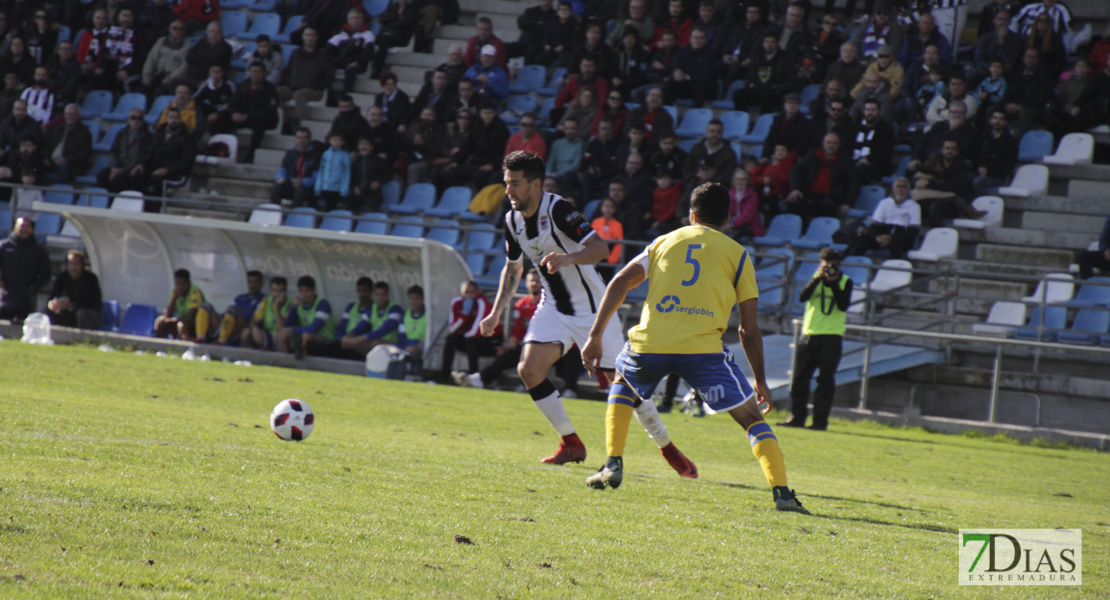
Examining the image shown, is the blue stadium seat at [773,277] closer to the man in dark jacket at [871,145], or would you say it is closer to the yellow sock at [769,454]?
the man in dark jacket at [871,145]

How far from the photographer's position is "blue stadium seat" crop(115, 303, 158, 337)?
1748cm

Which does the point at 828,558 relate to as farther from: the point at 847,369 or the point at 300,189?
the point at 300,189

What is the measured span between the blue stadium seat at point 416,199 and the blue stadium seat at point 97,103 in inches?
304

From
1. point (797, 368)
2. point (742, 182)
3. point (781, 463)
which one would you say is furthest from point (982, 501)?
point (742, 182)

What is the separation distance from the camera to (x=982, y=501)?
735 centimetres

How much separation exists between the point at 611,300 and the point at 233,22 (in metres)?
20.7

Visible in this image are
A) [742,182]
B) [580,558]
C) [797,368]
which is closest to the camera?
[580,558]

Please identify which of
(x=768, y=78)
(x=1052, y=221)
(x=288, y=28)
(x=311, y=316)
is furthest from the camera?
(x=288, y=28)

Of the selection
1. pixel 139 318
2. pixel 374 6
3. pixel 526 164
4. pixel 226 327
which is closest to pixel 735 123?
pixel 226 327

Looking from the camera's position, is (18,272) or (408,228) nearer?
(18,272)

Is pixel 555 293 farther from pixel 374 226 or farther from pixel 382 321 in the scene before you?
pixel 374 226

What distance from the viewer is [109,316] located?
17.5 metres

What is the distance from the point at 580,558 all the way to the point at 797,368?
9304mm

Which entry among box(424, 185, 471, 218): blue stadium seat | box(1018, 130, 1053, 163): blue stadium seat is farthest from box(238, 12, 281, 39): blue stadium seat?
box(1018, 130, 1053, 163): blue stadium seat
